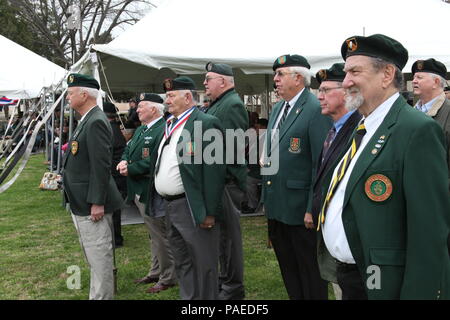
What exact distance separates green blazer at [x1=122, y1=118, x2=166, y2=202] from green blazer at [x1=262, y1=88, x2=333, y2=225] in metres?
1.55

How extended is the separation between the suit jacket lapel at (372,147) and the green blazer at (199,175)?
1.74m

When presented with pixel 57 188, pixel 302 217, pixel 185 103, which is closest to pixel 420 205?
pixel 302 217

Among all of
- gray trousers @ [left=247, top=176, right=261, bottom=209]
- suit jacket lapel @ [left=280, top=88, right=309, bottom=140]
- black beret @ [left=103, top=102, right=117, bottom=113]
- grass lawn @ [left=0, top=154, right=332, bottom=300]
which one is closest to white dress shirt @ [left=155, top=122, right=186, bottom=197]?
suit jacket lapel @ [left=280, top=88, right=309, bottom=140]

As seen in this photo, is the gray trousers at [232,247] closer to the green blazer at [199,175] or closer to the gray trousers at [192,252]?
the gray trousers at [192,252]

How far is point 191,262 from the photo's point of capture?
12.9ft

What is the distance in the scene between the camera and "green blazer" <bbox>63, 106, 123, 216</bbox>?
13.5 feet

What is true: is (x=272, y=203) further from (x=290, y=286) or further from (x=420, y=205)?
(x=420, y=205)

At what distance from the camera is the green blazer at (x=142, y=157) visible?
16.3ft

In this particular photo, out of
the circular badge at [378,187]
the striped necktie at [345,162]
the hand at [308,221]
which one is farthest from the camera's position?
the hand at [308,221]

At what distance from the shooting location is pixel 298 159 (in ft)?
12.3

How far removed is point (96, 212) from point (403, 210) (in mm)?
2814

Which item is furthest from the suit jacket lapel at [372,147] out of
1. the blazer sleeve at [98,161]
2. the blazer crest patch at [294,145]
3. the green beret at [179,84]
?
the blazer sleeve at [98,161]

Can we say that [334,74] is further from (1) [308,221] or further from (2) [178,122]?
(2) [178,122]

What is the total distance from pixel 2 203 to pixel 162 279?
6765mm
